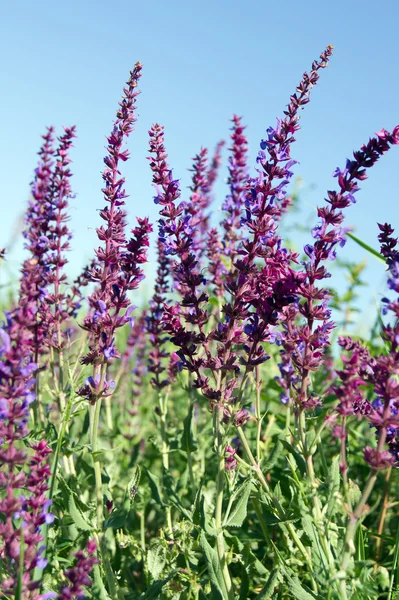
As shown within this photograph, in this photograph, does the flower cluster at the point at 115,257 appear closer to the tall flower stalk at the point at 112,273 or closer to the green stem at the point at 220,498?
the tall flower stalk at the point at 112,273

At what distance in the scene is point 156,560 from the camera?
3.11 metres

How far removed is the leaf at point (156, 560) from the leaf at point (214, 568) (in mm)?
388

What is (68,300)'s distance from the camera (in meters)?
4.39

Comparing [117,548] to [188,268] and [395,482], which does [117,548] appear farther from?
[395,482]

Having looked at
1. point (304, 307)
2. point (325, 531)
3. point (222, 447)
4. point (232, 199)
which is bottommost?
point (325, 531)

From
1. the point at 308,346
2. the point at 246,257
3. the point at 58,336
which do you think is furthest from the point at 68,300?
→ the point at 308,346

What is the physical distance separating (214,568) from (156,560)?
43 cm

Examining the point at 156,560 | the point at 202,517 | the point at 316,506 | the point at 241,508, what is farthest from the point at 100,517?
the point at 316,506

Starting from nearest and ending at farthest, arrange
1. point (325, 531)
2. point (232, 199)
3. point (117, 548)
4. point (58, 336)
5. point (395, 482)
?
point (325, 531)
point (117, 548)
point (58, 336)
point (232, 199)
point (395, 482)

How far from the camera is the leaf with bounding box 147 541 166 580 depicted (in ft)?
10.0

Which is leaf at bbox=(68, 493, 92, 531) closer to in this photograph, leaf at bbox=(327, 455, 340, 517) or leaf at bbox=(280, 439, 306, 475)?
leaf at bbox=(280, 439, 306, 475)

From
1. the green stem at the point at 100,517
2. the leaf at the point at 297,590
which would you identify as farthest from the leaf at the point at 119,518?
the leaf at the point at 297,590

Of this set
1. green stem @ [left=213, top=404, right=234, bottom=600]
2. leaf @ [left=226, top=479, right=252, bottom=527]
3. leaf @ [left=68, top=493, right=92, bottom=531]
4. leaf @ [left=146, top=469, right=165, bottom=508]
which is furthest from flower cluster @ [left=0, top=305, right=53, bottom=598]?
leaf @ [left=146, top=469, right=165, bottom=508]

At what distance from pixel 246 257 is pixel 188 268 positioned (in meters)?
0.29
